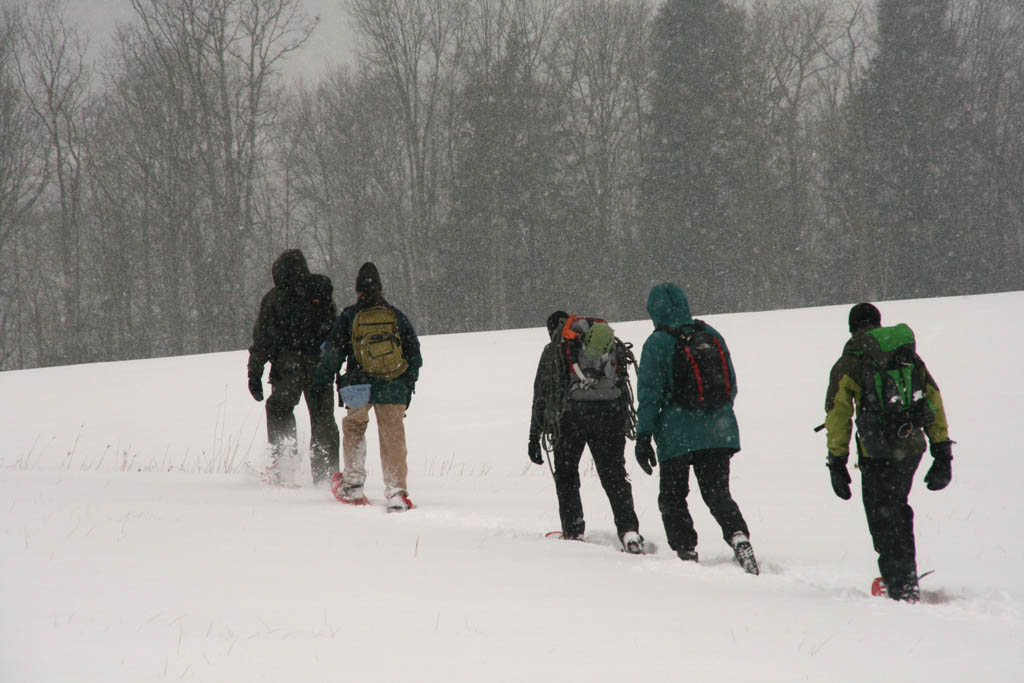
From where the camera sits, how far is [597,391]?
211 inches

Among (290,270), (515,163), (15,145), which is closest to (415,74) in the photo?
(515,163)

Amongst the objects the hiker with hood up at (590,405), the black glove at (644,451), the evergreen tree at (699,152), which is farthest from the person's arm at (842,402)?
the evergreen tree at (699,152)

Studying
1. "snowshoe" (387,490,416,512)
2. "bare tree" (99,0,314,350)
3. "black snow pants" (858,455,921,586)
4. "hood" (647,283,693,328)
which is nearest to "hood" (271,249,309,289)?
"snowshoe" (387,490,416,512)

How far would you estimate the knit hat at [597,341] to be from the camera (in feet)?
17.4

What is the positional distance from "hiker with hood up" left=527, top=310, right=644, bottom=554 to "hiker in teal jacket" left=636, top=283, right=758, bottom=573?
1.01ft

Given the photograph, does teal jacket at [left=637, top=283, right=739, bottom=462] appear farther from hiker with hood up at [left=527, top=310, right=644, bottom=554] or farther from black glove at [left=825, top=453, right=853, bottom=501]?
black glove at [left=825, top=453, right=853, bottom=501]

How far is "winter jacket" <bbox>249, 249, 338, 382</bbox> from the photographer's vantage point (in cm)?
713

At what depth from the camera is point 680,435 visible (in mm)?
4980

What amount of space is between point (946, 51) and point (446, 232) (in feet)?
72.6

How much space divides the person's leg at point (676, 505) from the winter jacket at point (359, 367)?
2167mm

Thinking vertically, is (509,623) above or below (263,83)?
below

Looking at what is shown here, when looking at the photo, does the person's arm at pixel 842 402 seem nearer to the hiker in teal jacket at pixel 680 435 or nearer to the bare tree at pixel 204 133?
the hiker in teal jacket at pixel 680 435

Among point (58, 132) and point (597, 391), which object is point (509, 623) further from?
point (58, 132)

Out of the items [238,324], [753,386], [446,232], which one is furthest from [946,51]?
[238,324]
